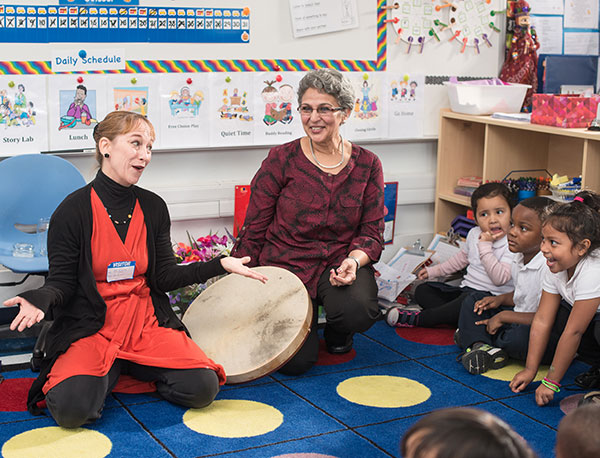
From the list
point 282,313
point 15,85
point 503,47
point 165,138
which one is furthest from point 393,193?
point 15,85

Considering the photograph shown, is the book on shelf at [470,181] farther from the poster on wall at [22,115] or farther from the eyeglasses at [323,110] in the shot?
the poster on wall at [22,115]

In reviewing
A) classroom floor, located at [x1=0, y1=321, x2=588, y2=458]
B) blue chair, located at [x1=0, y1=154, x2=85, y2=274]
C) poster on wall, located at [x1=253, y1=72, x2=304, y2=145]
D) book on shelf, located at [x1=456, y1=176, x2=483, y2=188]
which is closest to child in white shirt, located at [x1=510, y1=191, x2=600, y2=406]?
classroom floor, located at [x1=0, y1=321, x2=588, y2=458]

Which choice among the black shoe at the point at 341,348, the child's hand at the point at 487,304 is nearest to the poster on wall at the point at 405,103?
the child's hand at the point at 487,304

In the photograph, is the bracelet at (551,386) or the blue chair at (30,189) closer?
the bracelet at (551,386)

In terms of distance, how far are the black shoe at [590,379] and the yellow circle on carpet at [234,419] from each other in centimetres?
108

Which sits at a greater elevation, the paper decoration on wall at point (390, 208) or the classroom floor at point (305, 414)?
the paper decoration on wall at point (390, 208)

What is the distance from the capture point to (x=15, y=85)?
3143mm

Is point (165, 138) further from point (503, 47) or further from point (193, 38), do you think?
point (503, 47)

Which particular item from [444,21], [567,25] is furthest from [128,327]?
[567,25]

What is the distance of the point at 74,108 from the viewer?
10.7ft

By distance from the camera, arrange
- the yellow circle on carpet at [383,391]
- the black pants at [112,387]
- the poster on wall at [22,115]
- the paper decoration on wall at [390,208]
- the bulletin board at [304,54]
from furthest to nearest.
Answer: the paper decoration on wall at [390,208] → the bulletin board at [304,54] → the poster on wall at [22,115] → the yellow circle on carpet at [383,391] → the black pants at [112,387]

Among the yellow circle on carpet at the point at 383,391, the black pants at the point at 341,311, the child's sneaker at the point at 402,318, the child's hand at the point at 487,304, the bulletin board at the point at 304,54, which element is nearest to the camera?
the yellow circle on carpet at the point at 383,391

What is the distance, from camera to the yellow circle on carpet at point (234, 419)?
2.34m

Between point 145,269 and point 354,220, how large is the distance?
2.72 ft
